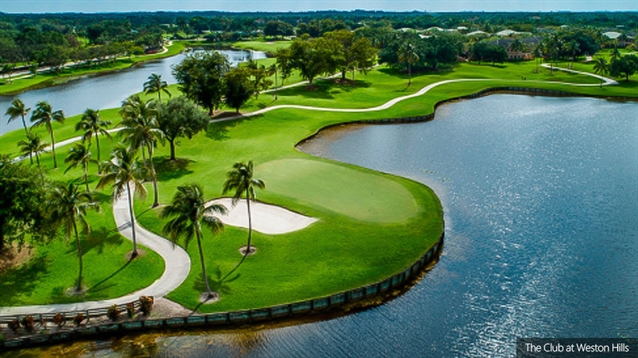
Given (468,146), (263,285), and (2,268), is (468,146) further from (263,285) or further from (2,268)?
(2,268)

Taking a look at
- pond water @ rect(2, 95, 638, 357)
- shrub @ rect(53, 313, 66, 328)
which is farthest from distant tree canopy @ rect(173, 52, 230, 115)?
shrub @ rect(53, 313, 66, 328)

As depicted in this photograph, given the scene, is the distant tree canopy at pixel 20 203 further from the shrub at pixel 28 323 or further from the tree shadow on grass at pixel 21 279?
the shrub at pixel 28 323

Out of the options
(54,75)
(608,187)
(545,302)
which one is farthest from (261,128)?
(54,75)

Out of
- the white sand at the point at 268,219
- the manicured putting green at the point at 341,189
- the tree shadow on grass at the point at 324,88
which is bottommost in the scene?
the white sand at the point at 268,219

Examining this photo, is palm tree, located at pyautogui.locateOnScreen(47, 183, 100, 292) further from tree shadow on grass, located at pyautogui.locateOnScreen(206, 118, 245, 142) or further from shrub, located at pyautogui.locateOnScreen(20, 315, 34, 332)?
tree shadow on grass, located at pyautogui.locateOnScreen(206, 118, 245, 142)

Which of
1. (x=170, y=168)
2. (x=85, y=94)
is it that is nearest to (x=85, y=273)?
(x=170, y=168)

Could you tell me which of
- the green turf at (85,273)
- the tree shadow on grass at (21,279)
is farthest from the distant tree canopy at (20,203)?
the green turf at (85,273)
